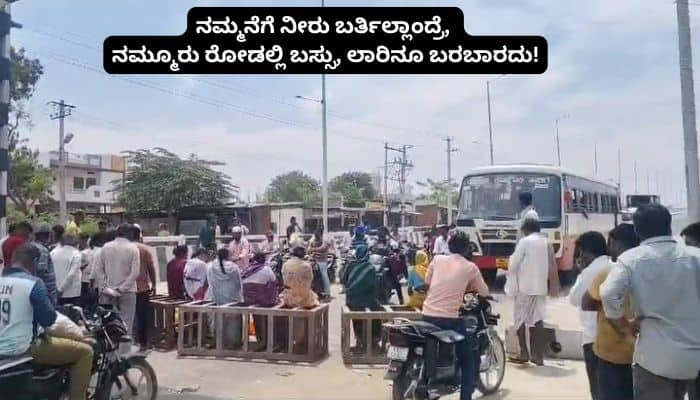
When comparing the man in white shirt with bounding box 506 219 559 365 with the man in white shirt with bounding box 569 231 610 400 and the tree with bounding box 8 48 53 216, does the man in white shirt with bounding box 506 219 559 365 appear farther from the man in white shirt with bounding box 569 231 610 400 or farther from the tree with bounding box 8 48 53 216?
the tree with bounding box 8 48 53 216

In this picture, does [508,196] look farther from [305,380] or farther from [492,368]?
[305,380]

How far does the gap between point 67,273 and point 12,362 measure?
3.34m

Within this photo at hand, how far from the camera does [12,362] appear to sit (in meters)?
4.42

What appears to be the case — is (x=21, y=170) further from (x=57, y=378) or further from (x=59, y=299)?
(x=57, y=378)

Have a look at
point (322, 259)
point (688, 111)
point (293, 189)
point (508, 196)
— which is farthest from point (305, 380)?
point (293, 189)

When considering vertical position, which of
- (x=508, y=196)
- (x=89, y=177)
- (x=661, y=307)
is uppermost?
(x=89, y=177)

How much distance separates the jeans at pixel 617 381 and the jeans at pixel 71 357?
372 cm

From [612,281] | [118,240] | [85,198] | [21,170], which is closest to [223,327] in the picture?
[118,240]

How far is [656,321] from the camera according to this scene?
3354 millimetres

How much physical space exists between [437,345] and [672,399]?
7.85 ft

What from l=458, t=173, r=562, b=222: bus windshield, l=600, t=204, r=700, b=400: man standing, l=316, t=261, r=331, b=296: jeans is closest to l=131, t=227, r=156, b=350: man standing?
l=316, t=261, r=331, b=296: jeans

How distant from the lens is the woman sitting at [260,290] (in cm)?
813

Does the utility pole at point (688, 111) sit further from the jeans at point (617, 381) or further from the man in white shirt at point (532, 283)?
the jeans at point (617, 381)

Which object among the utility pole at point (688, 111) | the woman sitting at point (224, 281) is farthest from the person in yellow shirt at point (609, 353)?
the woman sitting at point (224, 281)
